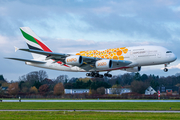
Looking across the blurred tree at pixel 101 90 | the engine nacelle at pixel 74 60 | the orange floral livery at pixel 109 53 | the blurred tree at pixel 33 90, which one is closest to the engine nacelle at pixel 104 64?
the orange floral livery at pixel 109 53

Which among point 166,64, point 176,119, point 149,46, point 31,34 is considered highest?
point 31,34

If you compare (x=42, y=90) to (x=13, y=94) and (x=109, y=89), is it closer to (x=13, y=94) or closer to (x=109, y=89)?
Answer: (x=13, y=94)

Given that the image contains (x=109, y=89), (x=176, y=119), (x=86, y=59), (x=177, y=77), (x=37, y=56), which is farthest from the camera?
(x=177, y=77)

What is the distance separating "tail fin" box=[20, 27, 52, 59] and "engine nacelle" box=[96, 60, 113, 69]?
13.4 meters

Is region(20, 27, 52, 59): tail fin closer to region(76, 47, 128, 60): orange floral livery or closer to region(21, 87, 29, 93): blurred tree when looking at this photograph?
region(76, 47, 128, 60): orange floral livery

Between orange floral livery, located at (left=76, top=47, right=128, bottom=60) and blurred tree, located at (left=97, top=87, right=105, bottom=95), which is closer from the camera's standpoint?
orange floral livery, located at (left=76, top=47, right=128, bottom=60)

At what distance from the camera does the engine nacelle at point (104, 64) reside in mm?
47625

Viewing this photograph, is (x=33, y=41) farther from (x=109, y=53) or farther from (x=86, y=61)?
(x=109, y=53)

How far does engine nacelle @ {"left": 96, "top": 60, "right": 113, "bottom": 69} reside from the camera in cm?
4762

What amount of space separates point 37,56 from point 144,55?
23910mm

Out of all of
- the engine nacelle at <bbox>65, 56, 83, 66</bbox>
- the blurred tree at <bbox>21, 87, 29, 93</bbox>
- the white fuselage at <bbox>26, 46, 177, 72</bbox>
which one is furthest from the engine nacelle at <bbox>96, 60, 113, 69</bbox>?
the blurred tree at <bbox>21, 87, 29, 93</bbox>

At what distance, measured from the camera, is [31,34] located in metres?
58.9

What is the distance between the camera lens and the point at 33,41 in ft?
190

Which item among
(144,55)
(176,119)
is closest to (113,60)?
(144,55)
